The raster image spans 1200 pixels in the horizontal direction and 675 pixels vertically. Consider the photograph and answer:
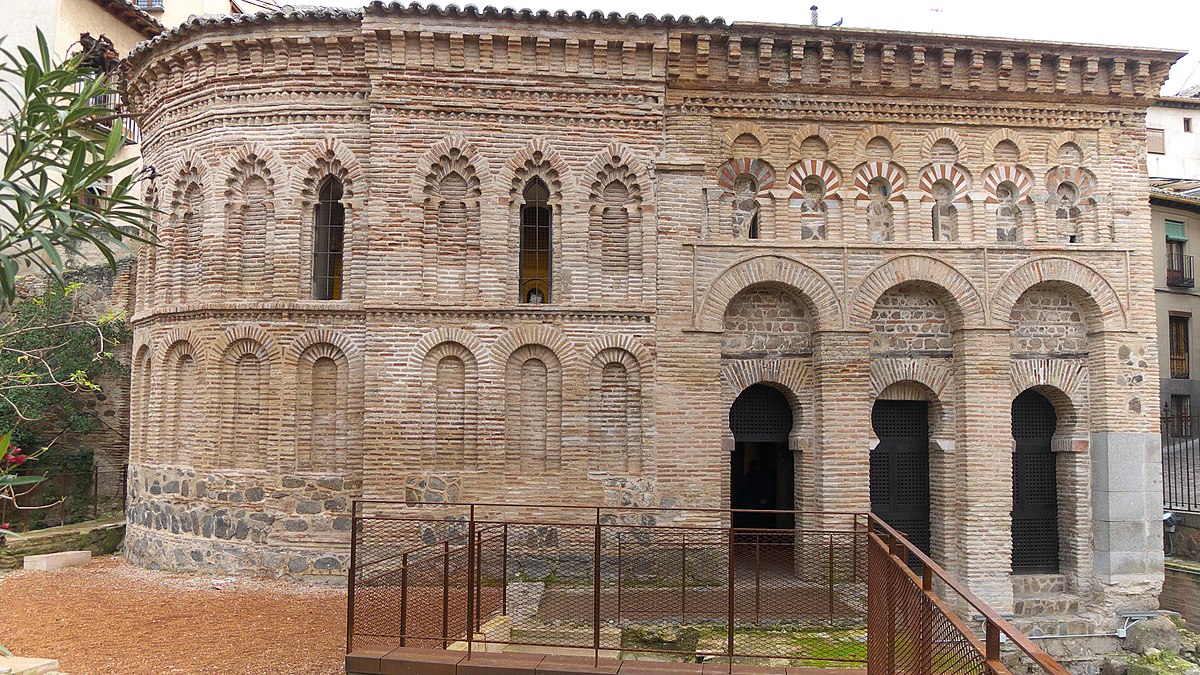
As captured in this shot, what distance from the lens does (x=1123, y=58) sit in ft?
40.5

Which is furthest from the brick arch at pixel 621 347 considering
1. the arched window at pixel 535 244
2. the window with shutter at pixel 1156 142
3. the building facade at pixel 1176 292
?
the window with shutter at pixel 1156 142

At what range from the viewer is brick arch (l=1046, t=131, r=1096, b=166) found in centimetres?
1253

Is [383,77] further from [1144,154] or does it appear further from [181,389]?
[1144,154]

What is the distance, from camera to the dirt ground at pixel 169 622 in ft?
26.3

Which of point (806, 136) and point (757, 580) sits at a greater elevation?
point (806, 136)

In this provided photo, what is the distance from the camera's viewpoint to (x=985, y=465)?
1208cm

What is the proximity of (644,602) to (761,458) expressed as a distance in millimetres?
5346

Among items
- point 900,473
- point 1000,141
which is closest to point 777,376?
point 900,473

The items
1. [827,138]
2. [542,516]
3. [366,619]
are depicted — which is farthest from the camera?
[827,138]

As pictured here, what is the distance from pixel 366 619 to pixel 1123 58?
1387 centimetres

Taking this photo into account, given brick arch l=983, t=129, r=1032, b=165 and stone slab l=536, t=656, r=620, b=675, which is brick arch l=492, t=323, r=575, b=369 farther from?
brick arch l=983, t=129, r=1032, b=165

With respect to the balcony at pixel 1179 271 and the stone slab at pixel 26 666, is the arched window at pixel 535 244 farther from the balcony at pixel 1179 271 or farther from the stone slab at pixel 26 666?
the balcony at pixel 1179 271

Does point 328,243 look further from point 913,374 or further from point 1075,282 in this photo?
point 1075,282

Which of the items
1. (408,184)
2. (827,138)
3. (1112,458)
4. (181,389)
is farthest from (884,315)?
(181,389)
